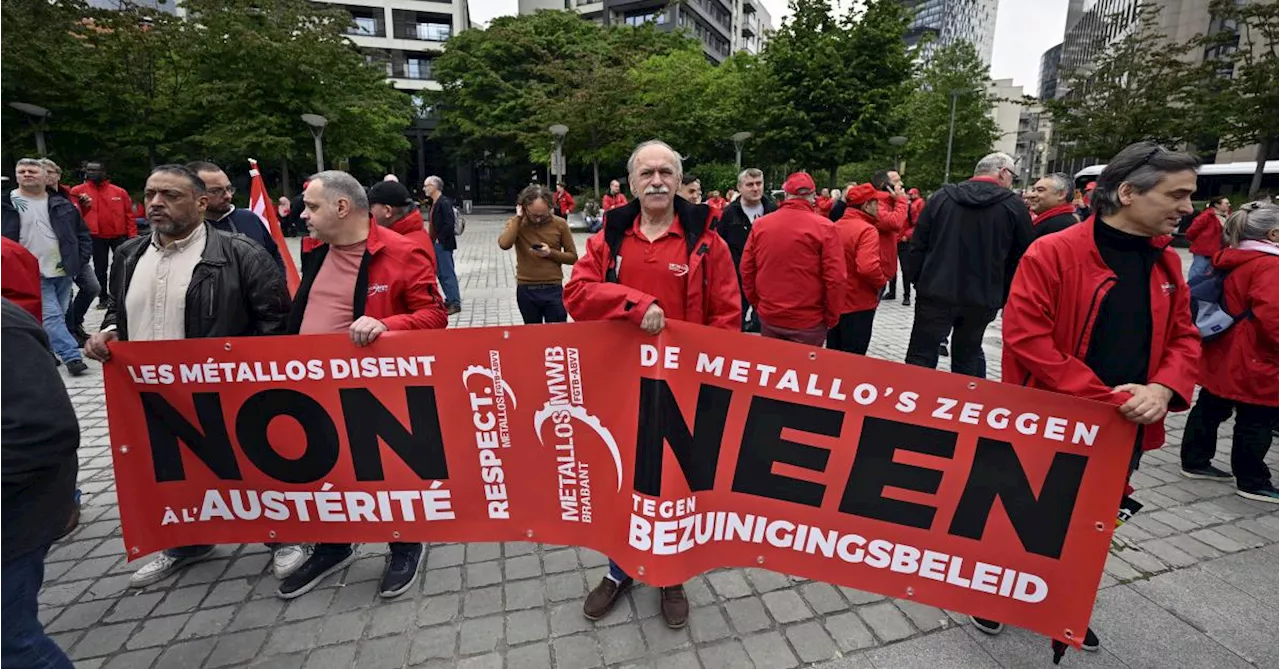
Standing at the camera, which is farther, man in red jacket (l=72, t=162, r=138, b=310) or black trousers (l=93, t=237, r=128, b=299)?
black trousers (l=93, t=237, r=128, b=299)

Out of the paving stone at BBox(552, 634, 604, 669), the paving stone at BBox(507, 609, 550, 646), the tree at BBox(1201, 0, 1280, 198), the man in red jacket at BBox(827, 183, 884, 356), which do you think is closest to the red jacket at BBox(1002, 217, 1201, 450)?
the paving stone at BBox(552, 634, 604, 669)

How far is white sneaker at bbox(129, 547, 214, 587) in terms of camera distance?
325 cm

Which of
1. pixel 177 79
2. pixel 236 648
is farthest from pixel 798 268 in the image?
pixel 177 79

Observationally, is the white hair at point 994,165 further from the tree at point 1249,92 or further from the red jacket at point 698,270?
the tree at point 1249,92

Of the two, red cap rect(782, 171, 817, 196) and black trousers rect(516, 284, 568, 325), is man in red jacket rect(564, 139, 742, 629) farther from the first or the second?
black trousers rect(516, 284, 568, 325)

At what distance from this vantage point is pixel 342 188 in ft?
9.80

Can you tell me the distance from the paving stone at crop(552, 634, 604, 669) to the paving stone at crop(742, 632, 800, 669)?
647 mm

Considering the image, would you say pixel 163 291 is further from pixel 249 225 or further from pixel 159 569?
pixel 249 225

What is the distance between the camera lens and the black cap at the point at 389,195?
659 centimetres

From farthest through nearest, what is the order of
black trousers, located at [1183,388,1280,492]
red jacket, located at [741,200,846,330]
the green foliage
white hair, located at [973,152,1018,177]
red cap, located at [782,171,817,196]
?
the green foliage, white hair, located at [973,152,1018,177], red cap, located at [782,171,817,196], red jacket, located at [741,200,846,330], black trousers, located at [1183,388,1280,492]

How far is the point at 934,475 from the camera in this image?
2480 millimetres

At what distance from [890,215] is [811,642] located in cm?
493

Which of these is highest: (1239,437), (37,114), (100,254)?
(37,114)

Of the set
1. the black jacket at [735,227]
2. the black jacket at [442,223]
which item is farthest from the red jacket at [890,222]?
the black jacket at [442,223]
